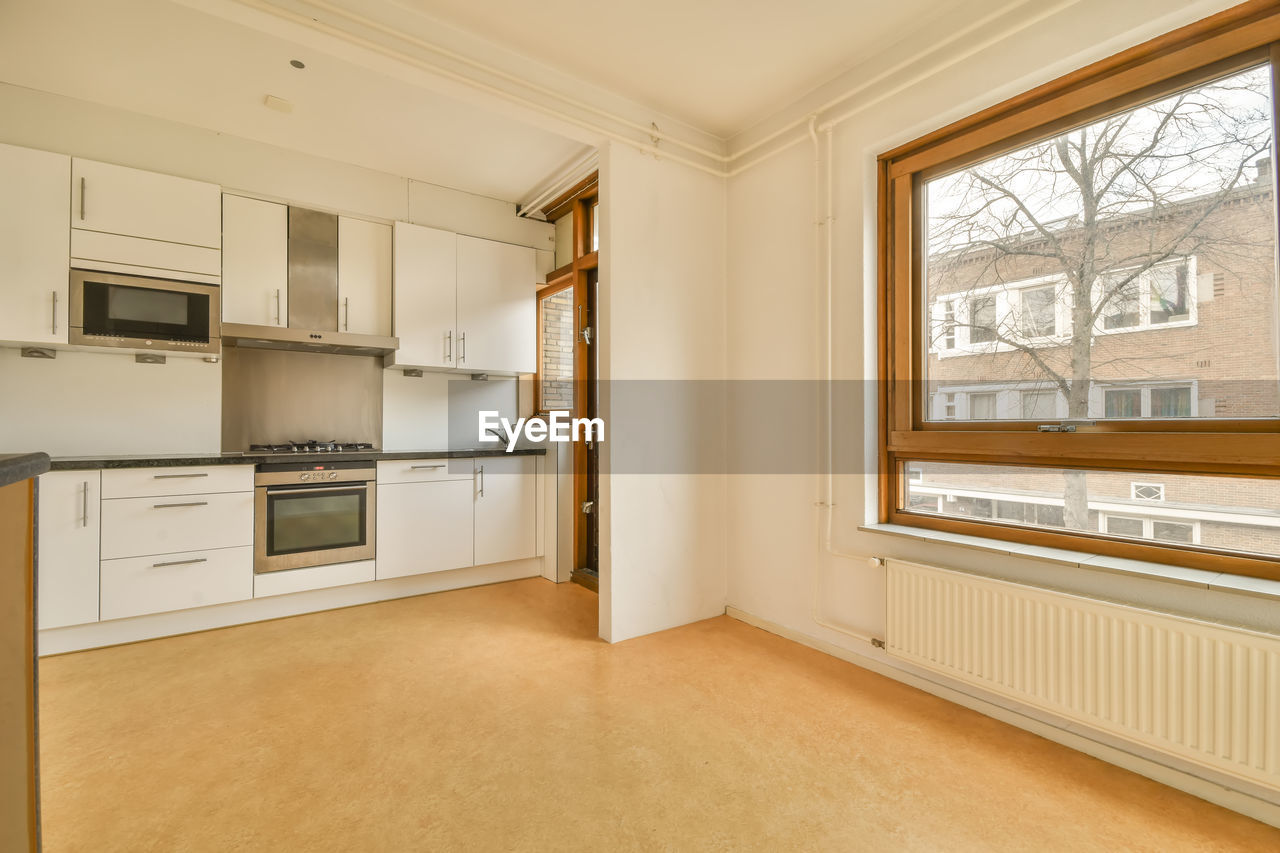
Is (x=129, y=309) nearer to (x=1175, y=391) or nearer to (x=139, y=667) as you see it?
(x=139, y=667)

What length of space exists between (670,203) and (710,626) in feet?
7.99

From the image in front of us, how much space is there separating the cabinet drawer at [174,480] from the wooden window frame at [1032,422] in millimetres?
3429

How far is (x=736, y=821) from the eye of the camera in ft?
5.36

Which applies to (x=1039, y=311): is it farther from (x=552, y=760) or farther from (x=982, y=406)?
(x=552, y=760)

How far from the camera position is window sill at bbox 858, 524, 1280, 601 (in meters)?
1.64

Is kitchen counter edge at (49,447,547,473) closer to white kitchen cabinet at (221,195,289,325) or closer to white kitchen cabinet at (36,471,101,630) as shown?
white kitchen cabinet at (36,471,101,630)

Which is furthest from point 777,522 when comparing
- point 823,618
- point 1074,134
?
point 1074,134

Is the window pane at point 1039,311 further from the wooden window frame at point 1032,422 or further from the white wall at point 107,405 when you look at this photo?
the white wall at point 107,405

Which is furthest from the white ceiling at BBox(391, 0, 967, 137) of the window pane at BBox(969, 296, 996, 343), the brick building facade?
the window pane at BBox(969, 296, 996, 343)

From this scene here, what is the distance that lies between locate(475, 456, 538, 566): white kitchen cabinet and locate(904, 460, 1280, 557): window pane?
268 cm

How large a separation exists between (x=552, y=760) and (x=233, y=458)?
2463 millimetres

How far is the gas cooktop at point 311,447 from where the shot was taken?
363 centimetres

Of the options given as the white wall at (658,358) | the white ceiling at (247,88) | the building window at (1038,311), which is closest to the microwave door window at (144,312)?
the white ceiling at (247,88)

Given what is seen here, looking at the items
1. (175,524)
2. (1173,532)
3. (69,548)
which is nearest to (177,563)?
(175,524)
